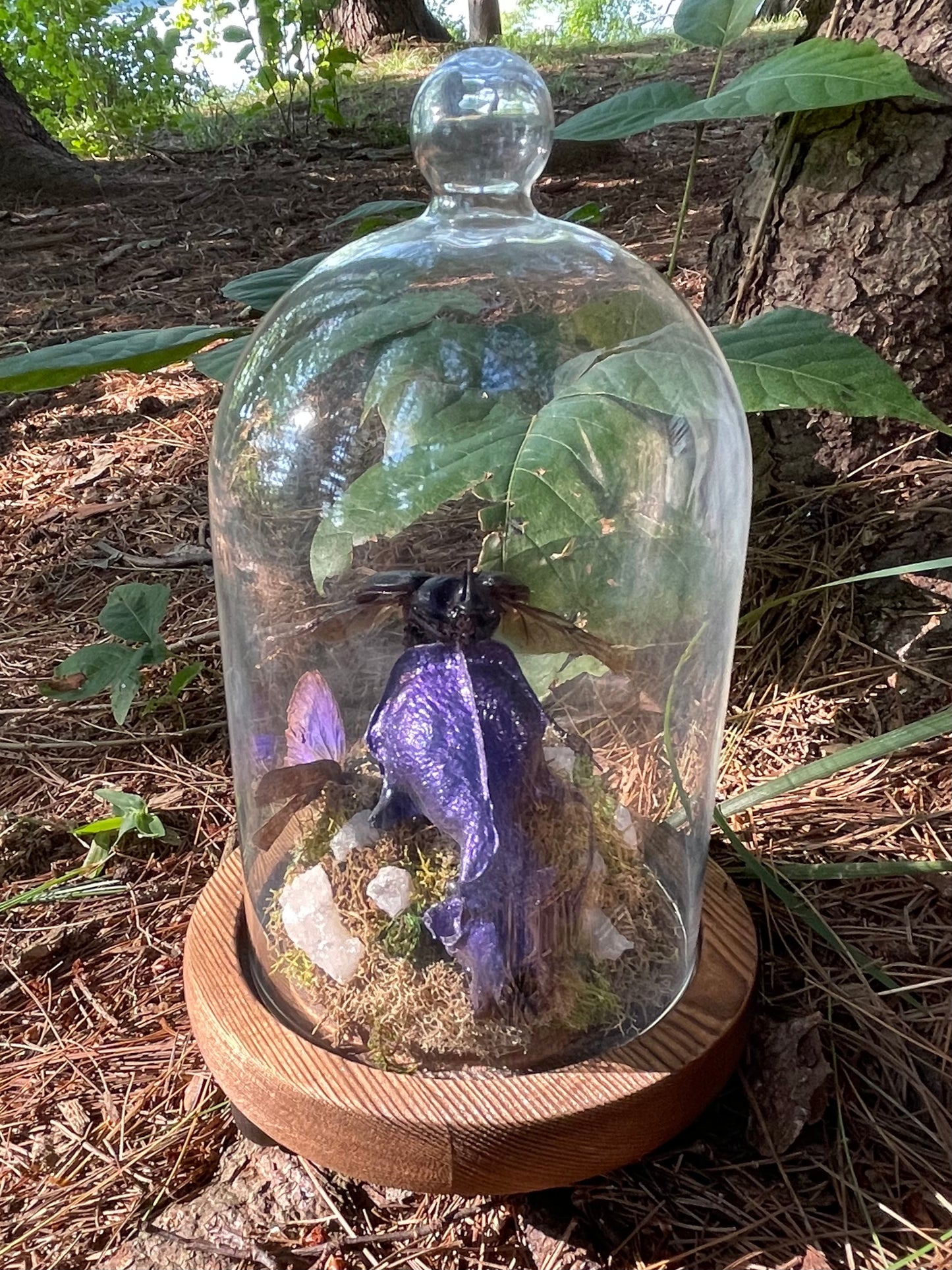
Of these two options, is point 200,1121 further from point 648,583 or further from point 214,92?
point 214,92

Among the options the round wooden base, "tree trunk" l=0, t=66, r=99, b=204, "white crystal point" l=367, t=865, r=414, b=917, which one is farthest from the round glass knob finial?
"tree trunk" l=0, t=66, r=99, b=204

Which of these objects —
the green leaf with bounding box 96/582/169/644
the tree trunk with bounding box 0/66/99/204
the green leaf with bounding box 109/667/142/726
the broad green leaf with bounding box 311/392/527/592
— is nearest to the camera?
the broad green leaf with bounding box 311/392/527/592

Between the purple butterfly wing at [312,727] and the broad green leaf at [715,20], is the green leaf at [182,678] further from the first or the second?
the broad green leaf at [715,20]

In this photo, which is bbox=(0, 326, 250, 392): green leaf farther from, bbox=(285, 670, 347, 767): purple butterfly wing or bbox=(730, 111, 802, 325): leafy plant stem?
bbox=(730, 111, 802, 325): leafy plant stem

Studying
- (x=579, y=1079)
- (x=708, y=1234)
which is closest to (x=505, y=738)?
(x=579, y=1079)

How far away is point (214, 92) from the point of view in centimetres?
559

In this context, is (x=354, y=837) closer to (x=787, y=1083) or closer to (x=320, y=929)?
(x=320, y=929)

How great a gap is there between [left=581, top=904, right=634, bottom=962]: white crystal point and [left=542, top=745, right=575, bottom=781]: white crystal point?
0.13 meters

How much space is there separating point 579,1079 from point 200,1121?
→ 1.37 feet

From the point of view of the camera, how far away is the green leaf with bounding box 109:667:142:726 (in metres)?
1.41

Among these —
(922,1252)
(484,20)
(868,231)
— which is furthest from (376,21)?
(922,1252)

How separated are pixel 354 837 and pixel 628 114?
942 millimetres

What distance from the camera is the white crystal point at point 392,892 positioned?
0.89 m

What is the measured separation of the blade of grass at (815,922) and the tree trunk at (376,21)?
6274 mm
